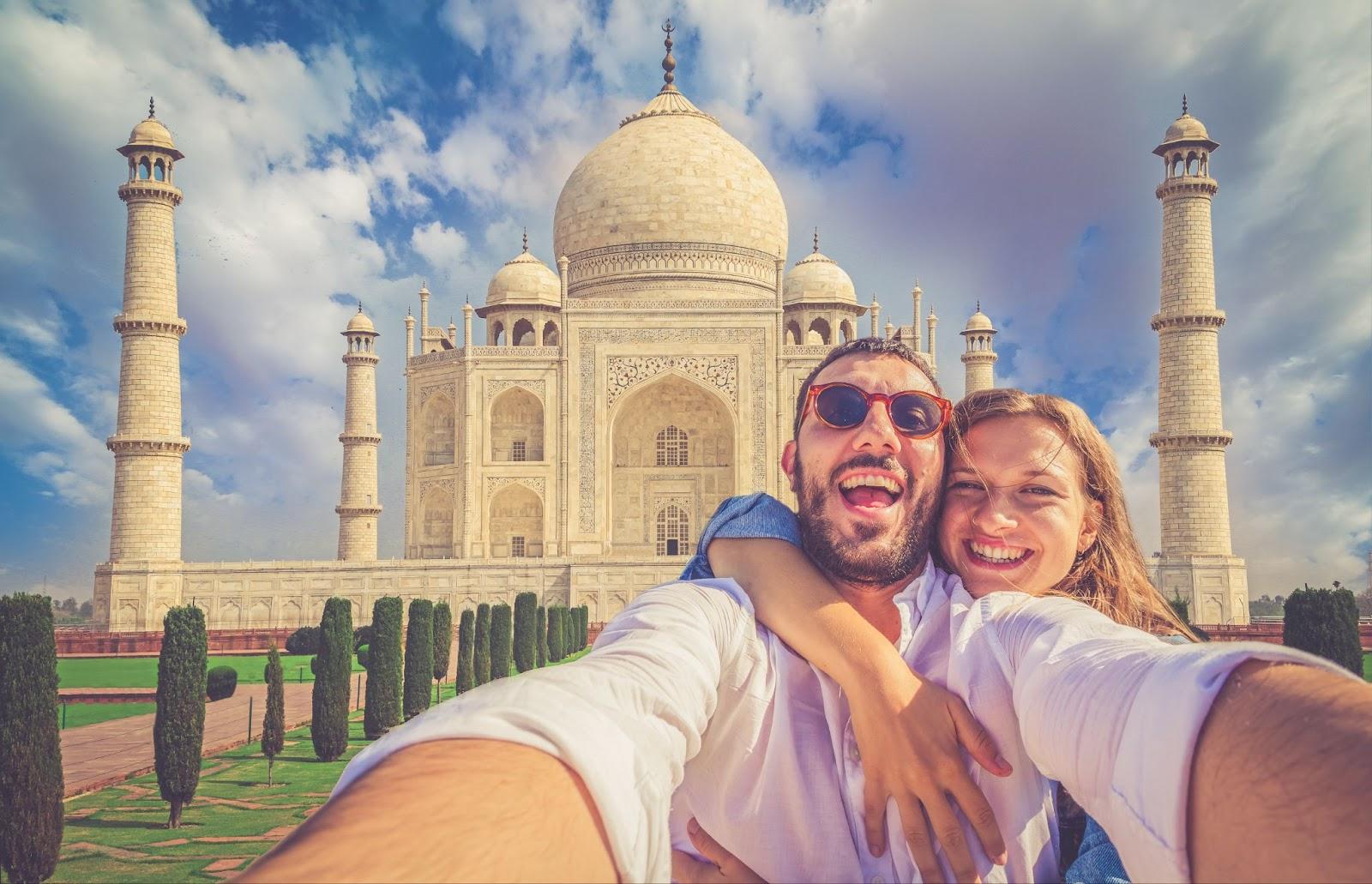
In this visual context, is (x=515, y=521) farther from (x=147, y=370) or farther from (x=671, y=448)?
(x=147, y=370)

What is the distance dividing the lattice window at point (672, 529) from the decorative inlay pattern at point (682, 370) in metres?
2.24

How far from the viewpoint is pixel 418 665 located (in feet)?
26.9

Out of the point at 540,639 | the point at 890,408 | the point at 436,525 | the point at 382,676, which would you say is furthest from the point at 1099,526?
the point at 436,525

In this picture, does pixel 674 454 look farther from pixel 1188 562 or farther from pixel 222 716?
pixel 222 716

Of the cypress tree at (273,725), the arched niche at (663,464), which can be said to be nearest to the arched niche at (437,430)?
the arched niche at (663,464)

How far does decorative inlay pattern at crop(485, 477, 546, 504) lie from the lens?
17.5 m

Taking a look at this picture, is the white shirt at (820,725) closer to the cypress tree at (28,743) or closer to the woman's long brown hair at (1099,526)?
the woman's long brown hair at (1099,526)

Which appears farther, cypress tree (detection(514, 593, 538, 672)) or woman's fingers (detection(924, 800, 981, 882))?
cypress tree (detection(514, 593, 538, 672))

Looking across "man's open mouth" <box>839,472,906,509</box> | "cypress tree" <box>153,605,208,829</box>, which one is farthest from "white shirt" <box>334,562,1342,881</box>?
"cypress tree" <box>153,605,208,829</box>

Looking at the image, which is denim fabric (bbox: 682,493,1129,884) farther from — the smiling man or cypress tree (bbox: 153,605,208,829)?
cypress tree (bbox: 153,605,208,829)

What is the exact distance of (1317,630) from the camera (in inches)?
269

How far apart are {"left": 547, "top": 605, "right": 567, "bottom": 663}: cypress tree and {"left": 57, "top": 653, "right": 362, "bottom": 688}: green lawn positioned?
2176mm

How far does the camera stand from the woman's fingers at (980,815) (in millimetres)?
1018

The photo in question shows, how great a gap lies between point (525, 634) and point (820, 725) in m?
10.5
